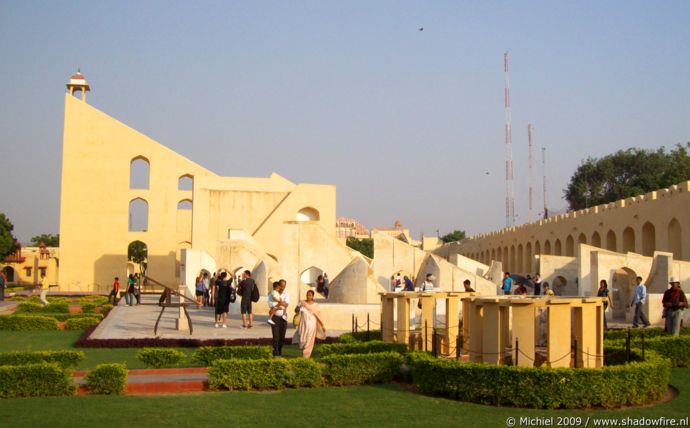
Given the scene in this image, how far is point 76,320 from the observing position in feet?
55.0

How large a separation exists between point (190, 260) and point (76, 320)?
9.18m

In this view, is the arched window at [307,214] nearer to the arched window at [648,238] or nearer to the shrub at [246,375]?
the arched window at [648,238]

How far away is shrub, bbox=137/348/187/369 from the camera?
992 cm

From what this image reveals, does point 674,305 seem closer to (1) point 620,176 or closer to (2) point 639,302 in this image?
(2) point 639,302

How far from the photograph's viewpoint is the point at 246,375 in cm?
857

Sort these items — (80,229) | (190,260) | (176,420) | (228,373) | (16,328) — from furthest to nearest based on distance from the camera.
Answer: (80,229) → (190,260) → (16,328) → (228,373) → (176,420)

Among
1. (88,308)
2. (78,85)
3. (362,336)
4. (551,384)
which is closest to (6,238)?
(78,85)

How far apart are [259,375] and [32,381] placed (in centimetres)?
247

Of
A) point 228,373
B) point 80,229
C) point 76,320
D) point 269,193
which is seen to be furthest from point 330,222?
point 228,373

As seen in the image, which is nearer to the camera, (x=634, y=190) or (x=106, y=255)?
(x=106, y=255)

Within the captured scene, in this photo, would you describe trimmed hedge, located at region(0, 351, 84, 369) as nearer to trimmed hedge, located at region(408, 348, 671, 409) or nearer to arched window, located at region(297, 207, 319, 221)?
trimmed hedge, located at region(408, 348, 671, 409)

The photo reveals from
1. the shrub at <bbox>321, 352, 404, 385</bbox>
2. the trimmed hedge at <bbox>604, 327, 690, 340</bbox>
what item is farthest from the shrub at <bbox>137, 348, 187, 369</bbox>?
the trimmed hedge at <bbox>604, 327, 690, 340</bbox>

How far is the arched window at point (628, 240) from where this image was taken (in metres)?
27.8

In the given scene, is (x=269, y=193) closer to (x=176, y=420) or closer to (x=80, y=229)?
(x=80, y=229)
